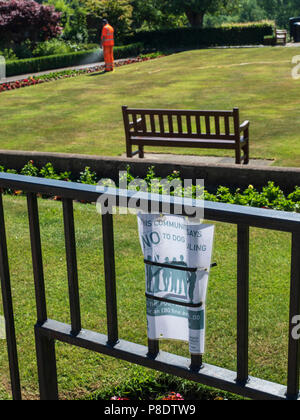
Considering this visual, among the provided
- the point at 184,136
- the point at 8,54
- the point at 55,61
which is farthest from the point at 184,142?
the point at 8,54

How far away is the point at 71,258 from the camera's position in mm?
2135

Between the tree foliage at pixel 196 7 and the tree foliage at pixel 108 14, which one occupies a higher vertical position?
the tree foliage at pixel 196 7

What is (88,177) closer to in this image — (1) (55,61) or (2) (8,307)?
(2) (8,307)

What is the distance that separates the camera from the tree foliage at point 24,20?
3005cm

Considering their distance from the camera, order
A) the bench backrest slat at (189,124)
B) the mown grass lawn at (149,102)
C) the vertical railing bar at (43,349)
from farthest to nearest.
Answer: the mown grass lawn at (149,102) < the bench backrest slat at (189,124) < the vertical railing bar at (43,349)

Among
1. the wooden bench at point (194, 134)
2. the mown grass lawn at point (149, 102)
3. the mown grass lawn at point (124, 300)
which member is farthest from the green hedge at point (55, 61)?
the mown grass lawn at point (124, 300)

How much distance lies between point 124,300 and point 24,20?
2826 cm

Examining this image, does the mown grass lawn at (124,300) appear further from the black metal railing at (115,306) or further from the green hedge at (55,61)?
the green hedge at (55,61)

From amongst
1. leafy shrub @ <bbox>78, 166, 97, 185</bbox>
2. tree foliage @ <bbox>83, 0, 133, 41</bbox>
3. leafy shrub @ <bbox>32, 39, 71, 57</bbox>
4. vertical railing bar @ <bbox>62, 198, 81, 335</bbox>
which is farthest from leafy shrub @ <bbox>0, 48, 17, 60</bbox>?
vertical railing bar @ <bbox>62, 198, 81, 335</bbox>

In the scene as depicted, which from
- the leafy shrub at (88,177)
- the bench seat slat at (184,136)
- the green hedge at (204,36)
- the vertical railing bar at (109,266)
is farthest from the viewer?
the green hedge at (204,36)

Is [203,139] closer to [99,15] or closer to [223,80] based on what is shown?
[223,80]

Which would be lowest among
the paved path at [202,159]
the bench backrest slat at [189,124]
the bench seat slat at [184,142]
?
the paved path at [202,159]

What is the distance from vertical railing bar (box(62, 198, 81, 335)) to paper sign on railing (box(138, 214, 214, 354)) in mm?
282

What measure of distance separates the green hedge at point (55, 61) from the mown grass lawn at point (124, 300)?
19.7 m
